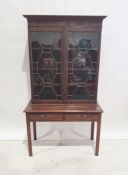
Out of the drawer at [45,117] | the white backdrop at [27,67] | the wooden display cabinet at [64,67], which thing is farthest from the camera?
the white backdrop at [27,67]

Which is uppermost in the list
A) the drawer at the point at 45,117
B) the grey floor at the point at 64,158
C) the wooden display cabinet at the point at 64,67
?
the wooden display cabinet at the point at 64,67

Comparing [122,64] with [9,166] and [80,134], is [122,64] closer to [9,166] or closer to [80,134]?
[80,134]

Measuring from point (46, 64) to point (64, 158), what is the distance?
1.21m

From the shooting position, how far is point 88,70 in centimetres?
218

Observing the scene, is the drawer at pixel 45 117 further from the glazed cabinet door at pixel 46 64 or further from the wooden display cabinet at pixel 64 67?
the glazed cabinet door at pixel 46 64

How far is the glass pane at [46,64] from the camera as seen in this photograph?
2.09 metres

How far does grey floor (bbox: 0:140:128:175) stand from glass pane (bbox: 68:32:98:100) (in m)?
0.76

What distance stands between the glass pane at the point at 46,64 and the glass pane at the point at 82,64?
148 millimetres

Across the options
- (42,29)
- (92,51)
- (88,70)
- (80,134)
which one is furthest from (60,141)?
(42,29)

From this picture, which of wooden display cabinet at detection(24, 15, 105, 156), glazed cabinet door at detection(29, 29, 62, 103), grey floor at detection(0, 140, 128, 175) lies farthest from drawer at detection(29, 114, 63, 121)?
grey floor at detection(0, 140, 128, 175)

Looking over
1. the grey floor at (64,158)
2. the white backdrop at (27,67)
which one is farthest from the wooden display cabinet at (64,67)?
the white backdrop at (27,67)

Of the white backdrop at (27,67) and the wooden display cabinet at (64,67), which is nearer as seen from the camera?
the wooden display cabinet at (64,67)

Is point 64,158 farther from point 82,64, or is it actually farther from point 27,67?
point 27,67

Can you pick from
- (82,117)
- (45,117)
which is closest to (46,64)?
(45,117)
